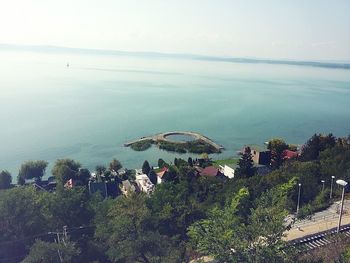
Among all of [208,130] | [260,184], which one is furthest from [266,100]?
[260,184]

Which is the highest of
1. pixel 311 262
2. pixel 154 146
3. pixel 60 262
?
pixel 311 262

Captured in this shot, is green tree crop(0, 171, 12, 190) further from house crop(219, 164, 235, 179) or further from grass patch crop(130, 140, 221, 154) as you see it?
grass patch crop(130, 140, 221, 154)

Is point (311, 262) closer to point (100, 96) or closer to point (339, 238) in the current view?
point (339, 238)

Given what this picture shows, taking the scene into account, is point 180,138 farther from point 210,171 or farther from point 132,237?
point 132,237

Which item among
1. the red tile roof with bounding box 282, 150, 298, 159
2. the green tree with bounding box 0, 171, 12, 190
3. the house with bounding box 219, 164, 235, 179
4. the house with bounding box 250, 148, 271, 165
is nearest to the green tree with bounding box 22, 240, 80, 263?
the green tree with bounding box 0, 171, 12, 190

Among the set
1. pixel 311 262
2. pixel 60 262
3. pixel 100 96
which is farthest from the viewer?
pixel 100 96

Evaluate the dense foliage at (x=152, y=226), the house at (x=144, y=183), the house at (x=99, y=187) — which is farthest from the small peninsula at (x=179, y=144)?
the dense foliage at (x=152, y=226)

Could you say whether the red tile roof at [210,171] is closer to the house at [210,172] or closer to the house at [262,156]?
the house at [210,172]
